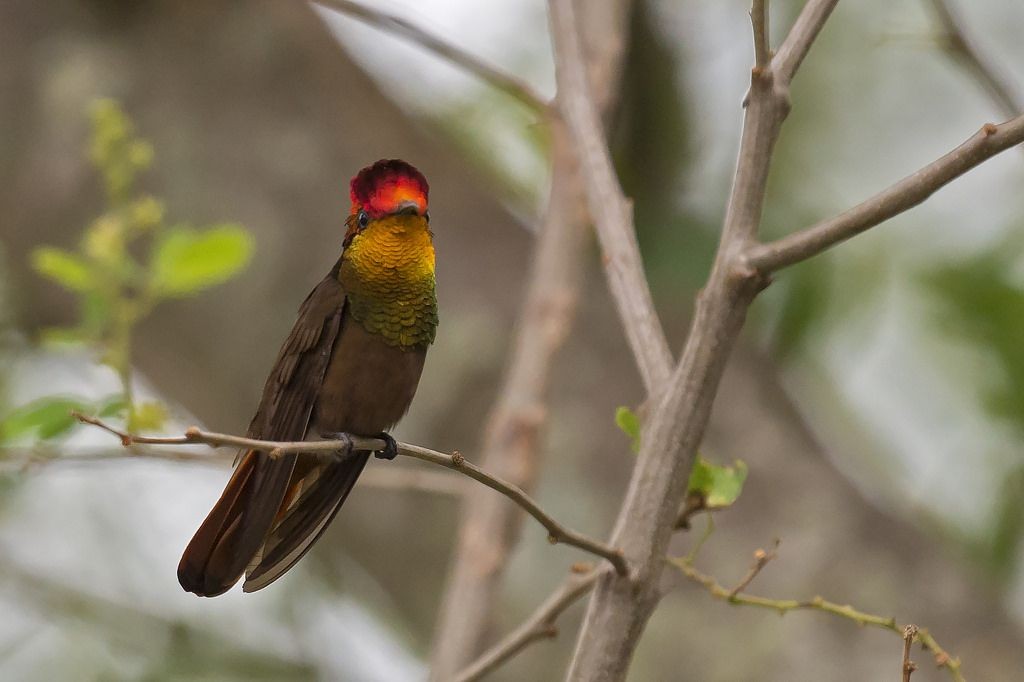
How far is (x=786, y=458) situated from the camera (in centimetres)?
329

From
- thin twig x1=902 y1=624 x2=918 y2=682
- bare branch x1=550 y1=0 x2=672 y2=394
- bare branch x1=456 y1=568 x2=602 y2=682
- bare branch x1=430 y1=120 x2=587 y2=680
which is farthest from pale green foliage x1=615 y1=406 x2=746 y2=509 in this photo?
bare branch x1=430 y1=120 x2=587 y2=680

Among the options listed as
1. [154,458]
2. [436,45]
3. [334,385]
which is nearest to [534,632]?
[334,385]

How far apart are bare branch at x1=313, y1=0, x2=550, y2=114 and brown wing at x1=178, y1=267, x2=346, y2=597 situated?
81 cm

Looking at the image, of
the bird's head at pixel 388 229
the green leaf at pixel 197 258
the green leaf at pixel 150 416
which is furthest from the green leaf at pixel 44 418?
the bird's head at pixel 388 229

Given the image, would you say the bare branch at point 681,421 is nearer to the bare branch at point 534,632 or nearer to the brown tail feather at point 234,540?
the bare branch at point 534,632

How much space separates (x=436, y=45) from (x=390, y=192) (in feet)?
3.70

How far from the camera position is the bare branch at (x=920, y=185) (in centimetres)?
131

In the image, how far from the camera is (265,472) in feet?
5.20

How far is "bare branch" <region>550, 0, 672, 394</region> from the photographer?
1688 millimetres

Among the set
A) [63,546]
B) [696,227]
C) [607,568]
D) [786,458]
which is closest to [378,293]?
[607,568]

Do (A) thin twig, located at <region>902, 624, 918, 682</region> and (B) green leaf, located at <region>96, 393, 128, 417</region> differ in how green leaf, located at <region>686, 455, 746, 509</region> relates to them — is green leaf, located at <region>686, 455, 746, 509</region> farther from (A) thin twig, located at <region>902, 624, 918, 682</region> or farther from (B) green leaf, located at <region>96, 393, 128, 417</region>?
(B) green leaf, located at <region>96, 393, 128, 417</region>

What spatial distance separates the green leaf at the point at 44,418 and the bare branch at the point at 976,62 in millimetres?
1801

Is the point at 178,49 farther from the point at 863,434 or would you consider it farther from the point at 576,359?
the point at 863,434

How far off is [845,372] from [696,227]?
3.09 ft
